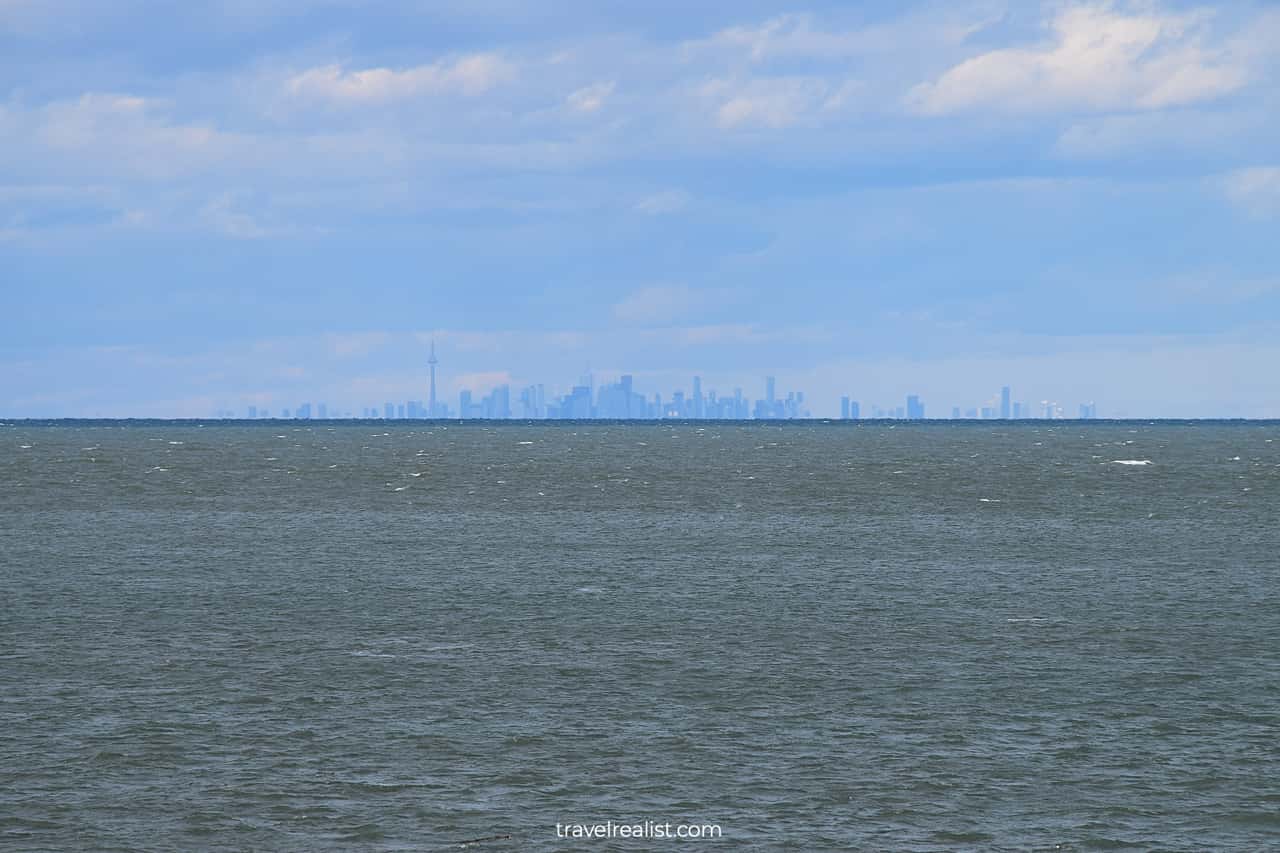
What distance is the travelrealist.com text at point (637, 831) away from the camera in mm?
27234

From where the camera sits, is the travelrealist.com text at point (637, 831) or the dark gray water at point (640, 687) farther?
the dark gray water at point (640, 687)

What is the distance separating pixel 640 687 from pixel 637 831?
11.6 metres

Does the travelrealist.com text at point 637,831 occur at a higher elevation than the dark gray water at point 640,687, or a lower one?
lower

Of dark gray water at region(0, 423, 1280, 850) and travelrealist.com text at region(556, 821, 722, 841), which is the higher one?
dark gray water at region(0, 423, 1280, 850)

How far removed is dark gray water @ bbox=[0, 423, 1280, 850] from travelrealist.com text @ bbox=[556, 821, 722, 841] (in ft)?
1.16

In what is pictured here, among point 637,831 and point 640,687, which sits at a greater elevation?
point 640,687

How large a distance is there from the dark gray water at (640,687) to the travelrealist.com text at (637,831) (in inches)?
14.0

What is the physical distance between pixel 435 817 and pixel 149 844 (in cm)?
493

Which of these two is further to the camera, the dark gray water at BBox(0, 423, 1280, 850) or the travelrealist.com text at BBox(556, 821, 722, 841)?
the dark gray water at BBox(0, 423, 1280, 850)

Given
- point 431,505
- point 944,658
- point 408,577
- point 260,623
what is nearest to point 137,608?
point 260,623

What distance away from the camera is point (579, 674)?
40.9m

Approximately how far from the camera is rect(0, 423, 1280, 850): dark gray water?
93.1ft

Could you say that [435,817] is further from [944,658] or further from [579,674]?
[944,658]

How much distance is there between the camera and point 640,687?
39.2 m
